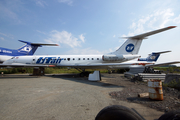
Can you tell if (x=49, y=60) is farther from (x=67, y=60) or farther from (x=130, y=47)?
(x=130, y=47)

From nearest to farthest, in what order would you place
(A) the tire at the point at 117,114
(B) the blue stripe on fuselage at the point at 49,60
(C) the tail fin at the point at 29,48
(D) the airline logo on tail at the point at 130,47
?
1. (A) the tire at the point at 117,114
2. (D) the airline logo on tail at the point at 130,47
3. (B) the blue stripe on fuselage at the point at 49,60
4. (C) the tail fin at the point at 29,48

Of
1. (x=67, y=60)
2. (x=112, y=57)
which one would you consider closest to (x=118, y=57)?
(x=112, y=57)

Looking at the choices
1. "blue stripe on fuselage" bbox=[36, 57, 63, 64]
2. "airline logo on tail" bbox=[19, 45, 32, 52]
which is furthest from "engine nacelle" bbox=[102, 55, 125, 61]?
"airline logo on tail" bbox=[19, 45, 32, 52]

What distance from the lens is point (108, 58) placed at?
498 inches

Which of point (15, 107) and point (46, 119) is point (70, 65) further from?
point (46, 119)

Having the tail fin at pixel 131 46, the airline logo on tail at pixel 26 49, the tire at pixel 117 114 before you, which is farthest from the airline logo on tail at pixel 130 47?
the airline logo on tail at pixel 26 49

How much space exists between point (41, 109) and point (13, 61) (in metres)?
14.0

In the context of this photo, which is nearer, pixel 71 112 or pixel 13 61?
pixel 71 112

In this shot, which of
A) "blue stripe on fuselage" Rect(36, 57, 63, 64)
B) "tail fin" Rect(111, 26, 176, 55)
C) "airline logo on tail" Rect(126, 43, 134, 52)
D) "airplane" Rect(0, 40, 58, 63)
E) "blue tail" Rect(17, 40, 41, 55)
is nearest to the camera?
"tail fin" Rect(111, 26, 176, 55)

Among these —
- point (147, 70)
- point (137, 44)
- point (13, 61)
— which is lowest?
point (147, 70)

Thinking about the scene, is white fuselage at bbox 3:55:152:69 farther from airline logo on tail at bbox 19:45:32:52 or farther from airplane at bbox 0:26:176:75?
airline logo on tail at bbox 19:45:32:52

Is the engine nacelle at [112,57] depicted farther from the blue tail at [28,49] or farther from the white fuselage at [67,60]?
the blue tail at [28,49]

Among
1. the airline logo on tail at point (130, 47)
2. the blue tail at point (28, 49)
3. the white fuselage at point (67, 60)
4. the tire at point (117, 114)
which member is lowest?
the tire at point (117, 114)

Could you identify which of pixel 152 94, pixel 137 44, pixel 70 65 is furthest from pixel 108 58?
pixel 152 94
